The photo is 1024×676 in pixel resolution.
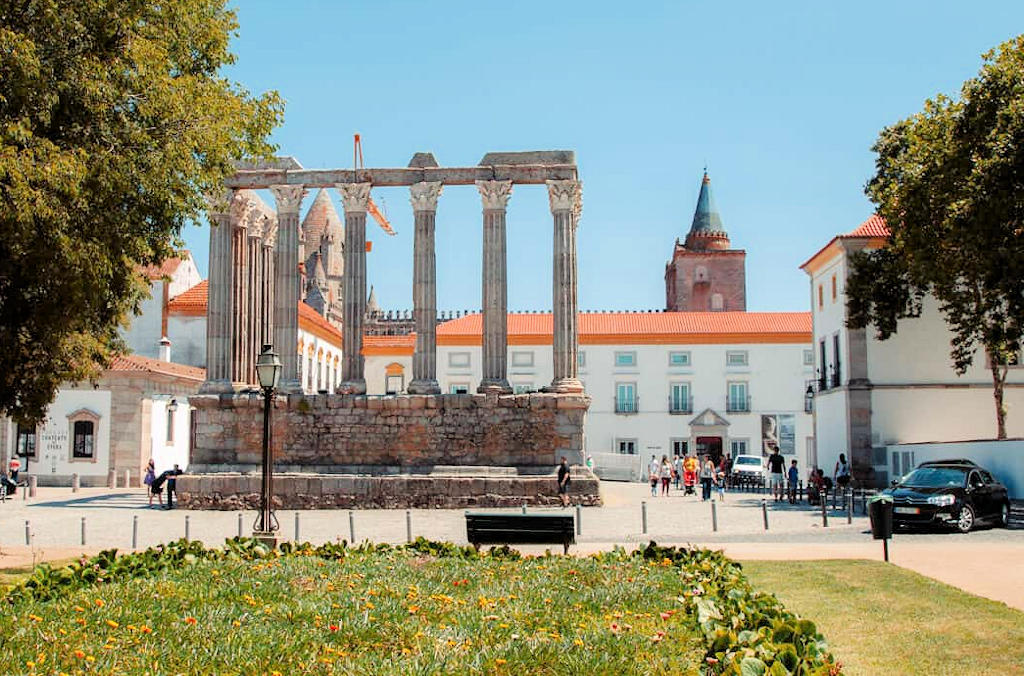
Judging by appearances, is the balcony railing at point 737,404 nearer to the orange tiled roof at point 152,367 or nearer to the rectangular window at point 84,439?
the orange tiled roof at point 152,367

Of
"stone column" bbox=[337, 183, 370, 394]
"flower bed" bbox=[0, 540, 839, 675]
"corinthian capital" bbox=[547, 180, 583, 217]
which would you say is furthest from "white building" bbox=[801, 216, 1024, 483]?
"flower bed" bbox=[0, 540, 839, 675]

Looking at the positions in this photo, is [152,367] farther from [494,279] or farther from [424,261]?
[494,279]

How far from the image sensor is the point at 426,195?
28266 millimetres

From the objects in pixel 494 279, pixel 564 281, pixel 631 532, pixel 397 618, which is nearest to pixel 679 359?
pixel 564 281

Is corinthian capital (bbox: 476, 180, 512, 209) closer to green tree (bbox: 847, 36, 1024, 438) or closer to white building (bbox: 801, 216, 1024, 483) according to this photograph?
green tree (bbox: 847, 36, 1024, 438)

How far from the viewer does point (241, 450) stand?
2797cm

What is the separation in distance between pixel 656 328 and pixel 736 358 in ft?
14.6

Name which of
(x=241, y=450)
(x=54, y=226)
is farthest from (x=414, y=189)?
(x=54, y=226)

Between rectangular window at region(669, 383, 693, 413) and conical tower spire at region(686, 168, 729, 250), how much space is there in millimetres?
25895

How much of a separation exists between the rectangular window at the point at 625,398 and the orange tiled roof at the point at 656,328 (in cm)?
239

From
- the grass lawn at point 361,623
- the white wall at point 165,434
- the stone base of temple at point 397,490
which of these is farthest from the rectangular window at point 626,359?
the grass lawn at point 361,623

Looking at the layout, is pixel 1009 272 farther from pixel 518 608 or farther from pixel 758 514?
pixel 518 608

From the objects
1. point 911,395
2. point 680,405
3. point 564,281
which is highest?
point 564,281

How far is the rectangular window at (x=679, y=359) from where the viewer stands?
181ft
